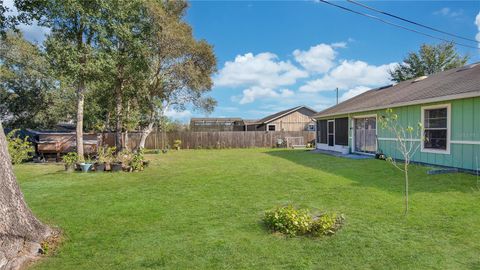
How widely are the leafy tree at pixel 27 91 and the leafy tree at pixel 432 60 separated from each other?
101 feet

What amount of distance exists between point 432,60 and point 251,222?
3074 cm

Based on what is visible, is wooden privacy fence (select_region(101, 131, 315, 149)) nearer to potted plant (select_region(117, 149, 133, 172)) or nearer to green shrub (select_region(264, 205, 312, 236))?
potted plant (select_region(117, 149, 133, 172))

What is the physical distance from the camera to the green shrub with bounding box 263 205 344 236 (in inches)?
159

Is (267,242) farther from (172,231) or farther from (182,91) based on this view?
(182,91)

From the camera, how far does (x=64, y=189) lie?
24.8 feet

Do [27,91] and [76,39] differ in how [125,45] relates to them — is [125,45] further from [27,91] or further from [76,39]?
[27,91]

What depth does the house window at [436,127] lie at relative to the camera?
8938mm

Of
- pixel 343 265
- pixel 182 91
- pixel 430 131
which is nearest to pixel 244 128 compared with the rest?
pixel 182 91

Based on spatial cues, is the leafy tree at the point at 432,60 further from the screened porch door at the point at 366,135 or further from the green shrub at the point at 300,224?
the green shrub at the point at 300,224

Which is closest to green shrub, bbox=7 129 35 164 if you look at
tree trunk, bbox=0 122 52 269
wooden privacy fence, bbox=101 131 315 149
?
wooden privacy fence, bbox=101 131 315 149

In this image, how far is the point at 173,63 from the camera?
57.9ft

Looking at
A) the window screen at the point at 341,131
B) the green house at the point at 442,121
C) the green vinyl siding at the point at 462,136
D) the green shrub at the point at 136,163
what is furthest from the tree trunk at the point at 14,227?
the window screen at the point at 341,131

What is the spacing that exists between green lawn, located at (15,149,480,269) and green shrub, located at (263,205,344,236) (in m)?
0.15

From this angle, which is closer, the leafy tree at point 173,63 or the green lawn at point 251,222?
the green lawn at point 251,222
